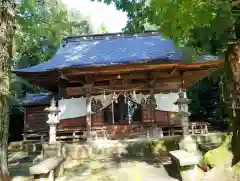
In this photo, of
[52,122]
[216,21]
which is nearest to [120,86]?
[52,122]

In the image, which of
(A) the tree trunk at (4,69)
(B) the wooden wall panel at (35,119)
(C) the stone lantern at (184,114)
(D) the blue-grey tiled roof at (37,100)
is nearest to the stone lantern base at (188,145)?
(C) the stone lantern at (184,114)

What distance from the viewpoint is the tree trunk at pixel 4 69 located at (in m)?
6.84

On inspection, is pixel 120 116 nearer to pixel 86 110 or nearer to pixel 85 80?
pixel 86 110

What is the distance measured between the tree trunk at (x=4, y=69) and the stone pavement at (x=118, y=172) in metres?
1.73

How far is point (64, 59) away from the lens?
560 inches

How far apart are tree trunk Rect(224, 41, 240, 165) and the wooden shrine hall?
21.7 feet

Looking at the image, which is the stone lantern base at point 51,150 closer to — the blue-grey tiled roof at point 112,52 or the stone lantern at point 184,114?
the blue-grey tiled roof at point 112,52

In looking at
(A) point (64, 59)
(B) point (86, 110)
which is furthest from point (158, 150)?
(A) point (64, 59)

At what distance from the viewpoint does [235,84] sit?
4.64 m

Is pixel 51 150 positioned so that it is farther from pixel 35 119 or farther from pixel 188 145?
pixel 35 119

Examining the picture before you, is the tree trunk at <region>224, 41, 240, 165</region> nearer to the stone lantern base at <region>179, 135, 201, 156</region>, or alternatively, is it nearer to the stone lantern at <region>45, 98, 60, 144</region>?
the stone lantern base at <region>179, 135, 201, 156</region>

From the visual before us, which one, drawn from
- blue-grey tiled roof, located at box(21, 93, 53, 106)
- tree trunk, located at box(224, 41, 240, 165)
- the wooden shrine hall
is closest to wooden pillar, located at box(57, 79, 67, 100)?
the wooden shrine hall

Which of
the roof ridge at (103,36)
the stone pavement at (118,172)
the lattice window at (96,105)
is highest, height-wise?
the roof ridge at (103,36)

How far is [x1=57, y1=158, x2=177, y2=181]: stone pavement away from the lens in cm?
706
